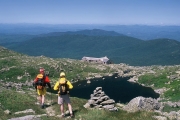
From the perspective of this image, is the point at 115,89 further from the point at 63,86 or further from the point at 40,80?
the point at 63,86

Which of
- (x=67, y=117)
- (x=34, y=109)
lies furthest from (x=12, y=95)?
(x=67, y=117)

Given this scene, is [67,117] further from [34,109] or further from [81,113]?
[34,109]

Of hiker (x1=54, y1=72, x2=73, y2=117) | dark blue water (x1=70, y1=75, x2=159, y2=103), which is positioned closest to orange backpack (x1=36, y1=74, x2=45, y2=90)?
hiker (x1=54, y1=72, x2=73, y2=117)

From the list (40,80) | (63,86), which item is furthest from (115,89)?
(63,86)

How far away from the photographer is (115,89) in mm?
141250

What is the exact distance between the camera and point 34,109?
33.2 metres

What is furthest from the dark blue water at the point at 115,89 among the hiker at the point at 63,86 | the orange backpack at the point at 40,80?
the hiker at the point at 63,86

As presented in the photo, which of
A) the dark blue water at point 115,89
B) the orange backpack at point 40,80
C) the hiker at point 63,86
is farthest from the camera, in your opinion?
the dark blue water at point 115,89

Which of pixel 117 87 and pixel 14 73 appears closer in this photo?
pixel 117 87

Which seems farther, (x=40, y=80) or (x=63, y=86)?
(x=40, y=80)

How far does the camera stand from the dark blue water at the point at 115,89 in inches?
4966

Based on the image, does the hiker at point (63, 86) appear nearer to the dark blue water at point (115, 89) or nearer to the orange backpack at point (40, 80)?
the orange backpack at point (40, 80)

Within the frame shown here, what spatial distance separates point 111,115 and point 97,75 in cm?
15045

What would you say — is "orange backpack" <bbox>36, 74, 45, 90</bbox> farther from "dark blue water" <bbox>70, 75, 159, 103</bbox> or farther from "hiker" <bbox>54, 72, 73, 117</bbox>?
"dark blue water" <bbox>70, 75, 159, 103</bbox>
